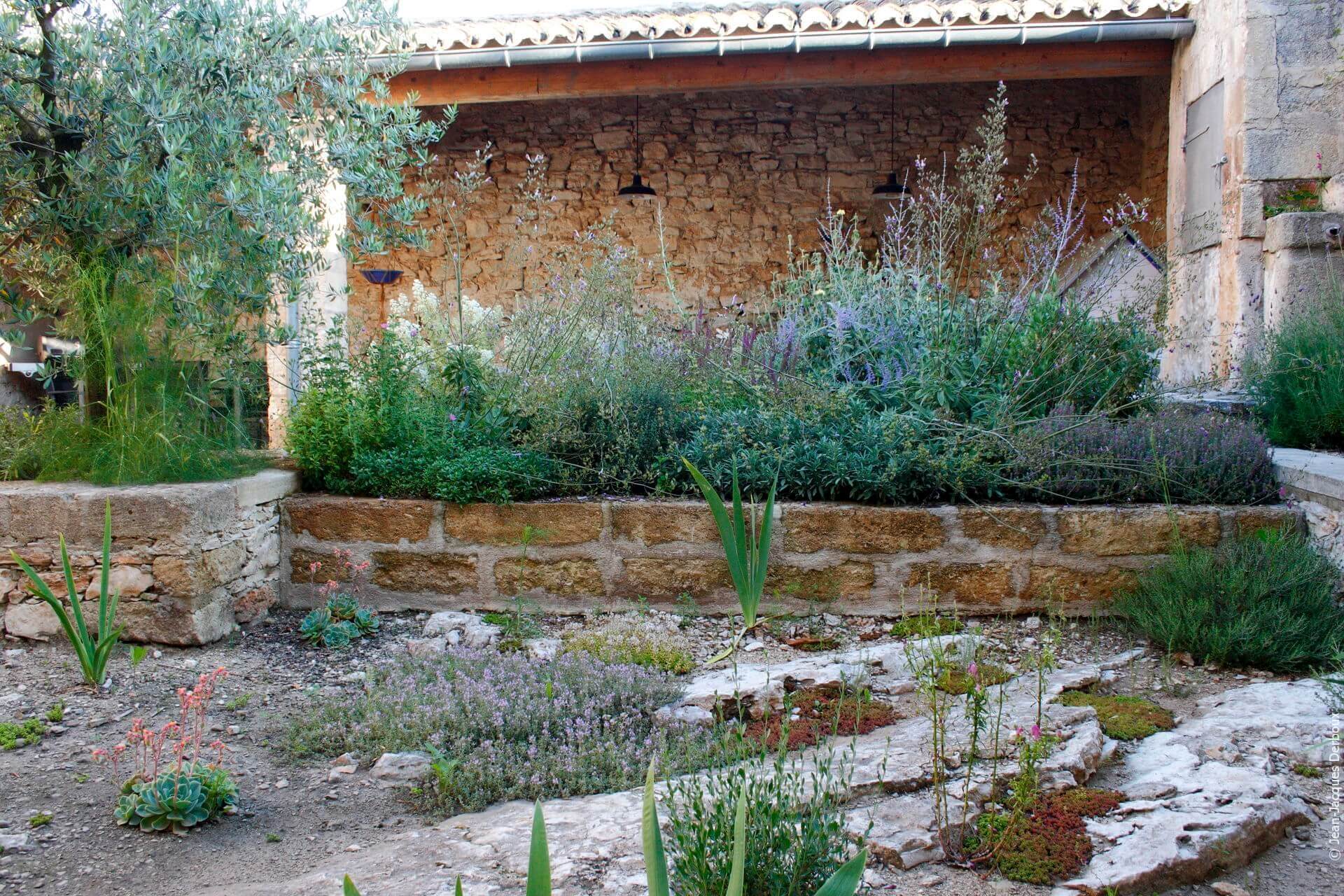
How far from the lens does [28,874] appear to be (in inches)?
83.4

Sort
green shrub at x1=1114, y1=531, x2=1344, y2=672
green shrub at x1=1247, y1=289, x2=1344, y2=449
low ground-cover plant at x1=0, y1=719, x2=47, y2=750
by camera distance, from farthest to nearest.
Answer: green shrub at x1=1247, y1=289, x2=1344, y2=449
green shrub at x1=1114, y1=531, x2=1344, y2=672
low ground-cover plant at x1=0, y1=719, x2=47, y2=750

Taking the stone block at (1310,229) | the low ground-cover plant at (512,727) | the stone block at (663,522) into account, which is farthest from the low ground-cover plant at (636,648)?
the stone block at (1310,229)

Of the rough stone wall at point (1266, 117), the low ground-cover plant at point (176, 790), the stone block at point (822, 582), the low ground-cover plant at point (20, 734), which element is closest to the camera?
the low ground-cover plant at point (176, 790)

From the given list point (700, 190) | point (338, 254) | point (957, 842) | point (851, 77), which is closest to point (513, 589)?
point (957, 842)

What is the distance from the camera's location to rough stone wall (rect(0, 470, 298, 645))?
3533 mm

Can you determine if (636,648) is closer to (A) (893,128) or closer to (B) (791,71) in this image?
(B) (791,71)

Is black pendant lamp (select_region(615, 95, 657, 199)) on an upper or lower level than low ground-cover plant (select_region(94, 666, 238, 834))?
upper

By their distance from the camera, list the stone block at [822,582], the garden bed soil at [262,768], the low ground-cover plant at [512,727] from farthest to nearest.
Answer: the stone block at [822,582]
the low ground-cover plant at [512,727]
the garden bed soil at [262,768]

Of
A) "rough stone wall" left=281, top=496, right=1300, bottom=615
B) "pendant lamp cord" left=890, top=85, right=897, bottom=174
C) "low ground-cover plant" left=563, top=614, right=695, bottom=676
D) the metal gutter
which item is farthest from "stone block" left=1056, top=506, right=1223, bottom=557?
"pendant lamp cord" left=890, top=85, right=897, bottom=174

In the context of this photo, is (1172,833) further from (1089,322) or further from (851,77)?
(851,77)

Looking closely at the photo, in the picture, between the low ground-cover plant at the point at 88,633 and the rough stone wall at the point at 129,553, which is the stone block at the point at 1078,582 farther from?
the low ground-cover plant at the point at 88,633

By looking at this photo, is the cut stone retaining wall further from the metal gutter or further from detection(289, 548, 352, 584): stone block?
detection(289, 548, 352, 584): stone block

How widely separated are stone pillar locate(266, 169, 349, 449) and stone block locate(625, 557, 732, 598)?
1761 millimetres

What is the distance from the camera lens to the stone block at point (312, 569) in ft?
13.4
